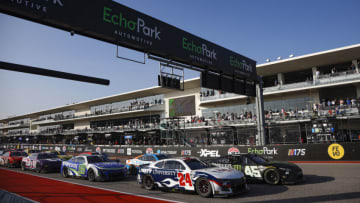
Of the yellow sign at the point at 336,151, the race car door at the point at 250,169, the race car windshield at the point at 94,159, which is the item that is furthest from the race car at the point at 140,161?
the yellow sign at the point at 336,151

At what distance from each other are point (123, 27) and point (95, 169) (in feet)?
20.8

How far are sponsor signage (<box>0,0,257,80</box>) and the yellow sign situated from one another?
9020 millimetres

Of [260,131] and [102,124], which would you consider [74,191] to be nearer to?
[260,131]

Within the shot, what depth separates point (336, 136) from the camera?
19484 mm

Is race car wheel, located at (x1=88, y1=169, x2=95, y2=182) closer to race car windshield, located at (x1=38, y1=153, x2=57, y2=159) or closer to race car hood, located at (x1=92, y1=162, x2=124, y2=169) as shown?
race car hood, located at (x1=92, y1=162, x2=124, y2=169)

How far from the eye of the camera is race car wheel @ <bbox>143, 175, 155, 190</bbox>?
31.4 ft

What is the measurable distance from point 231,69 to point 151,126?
86.3 feet

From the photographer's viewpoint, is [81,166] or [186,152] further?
[186,152]

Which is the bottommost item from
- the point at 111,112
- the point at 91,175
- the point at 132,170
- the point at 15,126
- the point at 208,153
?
the point at 132,170

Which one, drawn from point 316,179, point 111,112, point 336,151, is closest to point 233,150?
point 336,151

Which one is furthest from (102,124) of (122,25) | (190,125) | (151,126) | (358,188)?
(358,188)

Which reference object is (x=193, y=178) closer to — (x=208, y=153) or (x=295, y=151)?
(x=295, y=151)

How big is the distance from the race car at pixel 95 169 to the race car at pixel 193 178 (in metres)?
2.24

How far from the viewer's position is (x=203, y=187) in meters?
8.16
